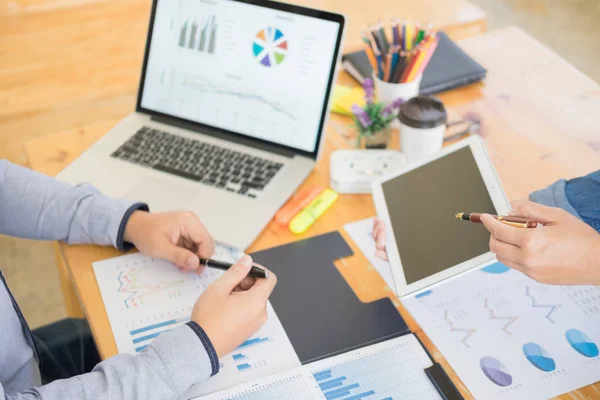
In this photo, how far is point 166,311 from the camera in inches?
39.1

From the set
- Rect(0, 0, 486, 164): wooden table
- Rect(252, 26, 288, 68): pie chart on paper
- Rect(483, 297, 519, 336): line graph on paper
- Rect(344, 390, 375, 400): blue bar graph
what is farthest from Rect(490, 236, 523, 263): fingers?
Rect(0, 0, 486, 164): wooden table

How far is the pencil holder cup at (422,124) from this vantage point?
1.21 meters

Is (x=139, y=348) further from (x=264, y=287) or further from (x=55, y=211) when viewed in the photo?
(x=55, y=211)

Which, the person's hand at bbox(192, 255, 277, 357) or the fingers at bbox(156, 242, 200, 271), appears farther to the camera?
the fingers at bbox(156, 242, 200, 271)

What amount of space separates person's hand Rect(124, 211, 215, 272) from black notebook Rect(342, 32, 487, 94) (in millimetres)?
627

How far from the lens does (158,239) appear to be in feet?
3.49

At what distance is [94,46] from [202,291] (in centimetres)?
94

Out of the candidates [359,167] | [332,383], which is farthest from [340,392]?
[359,167]

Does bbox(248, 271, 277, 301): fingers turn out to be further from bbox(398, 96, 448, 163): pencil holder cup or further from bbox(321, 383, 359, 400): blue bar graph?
bbox(398, 96, 448, 163): pencil holder cup

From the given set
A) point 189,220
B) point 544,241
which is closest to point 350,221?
point 189,220

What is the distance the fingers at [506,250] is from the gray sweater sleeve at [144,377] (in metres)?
0.41

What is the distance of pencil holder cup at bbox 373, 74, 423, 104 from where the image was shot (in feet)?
4.34

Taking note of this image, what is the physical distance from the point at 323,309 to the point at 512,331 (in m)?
0.27

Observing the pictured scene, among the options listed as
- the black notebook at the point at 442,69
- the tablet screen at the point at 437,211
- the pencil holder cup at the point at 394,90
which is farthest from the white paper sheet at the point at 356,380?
the black notebook at the point at 442,69
